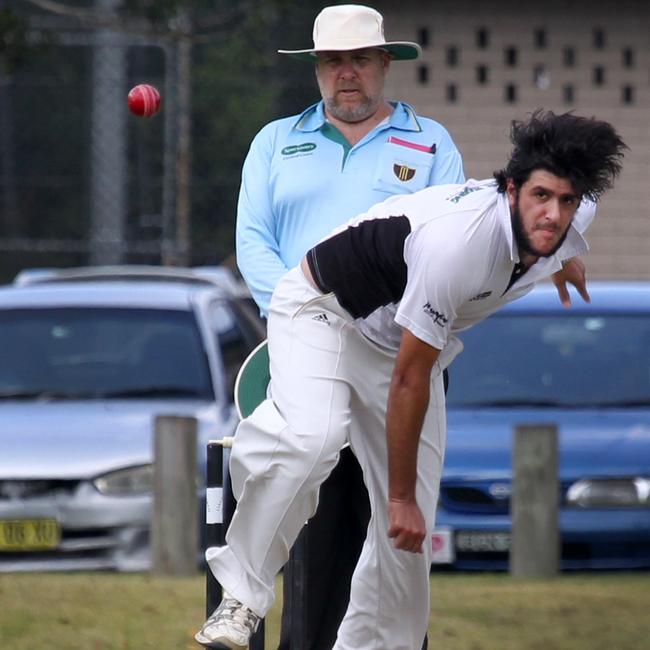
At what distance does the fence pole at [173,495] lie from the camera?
363 inches

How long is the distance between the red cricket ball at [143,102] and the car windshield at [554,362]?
13.5ft

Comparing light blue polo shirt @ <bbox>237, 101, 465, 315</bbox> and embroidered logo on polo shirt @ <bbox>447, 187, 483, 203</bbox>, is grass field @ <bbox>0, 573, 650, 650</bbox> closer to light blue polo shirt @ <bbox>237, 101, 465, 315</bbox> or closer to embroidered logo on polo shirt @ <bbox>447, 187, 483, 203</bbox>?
light blue polo shirt @ <bbox>237, 101, 465, 315</bbox>

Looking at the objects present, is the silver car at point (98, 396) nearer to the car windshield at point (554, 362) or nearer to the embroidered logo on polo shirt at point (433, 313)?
the car windshield at point (554, 362)

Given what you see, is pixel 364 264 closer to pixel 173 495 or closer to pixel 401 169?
pixel 401 169

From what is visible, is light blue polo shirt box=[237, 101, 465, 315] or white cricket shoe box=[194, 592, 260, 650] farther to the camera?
light blue polo shirt box=[237, 101, 465, 315]

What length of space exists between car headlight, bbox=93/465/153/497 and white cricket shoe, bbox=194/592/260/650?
3.80 m

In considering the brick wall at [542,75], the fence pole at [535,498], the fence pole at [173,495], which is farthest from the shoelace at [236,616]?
the brick wall at [542,75]

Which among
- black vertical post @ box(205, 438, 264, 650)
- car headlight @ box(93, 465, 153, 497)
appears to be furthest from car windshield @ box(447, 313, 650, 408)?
black vertical post @ box(205, 438, 264, 650)

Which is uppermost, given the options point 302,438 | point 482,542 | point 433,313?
point 433,313

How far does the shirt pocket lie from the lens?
6.07 meters

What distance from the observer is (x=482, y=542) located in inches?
373

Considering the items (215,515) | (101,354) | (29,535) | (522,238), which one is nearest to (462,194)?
(522,238)

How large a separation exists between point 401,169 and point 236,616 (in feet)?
5.12

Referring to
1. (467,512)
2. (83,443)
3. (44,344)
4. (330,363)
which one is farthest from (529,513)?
(330,363)
